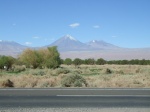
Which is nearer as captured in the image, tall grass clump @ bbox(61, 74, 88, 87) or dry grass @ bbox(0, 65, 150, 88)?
tall grass clump @ bbox(61, 74, 88, 87)

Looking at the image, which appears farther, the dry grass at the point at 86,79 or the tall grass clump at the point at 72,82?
the dry grass at the point at 86,79

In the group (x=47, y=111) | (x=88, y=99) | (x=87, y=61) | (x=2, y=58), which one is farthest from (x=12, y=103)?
(x=87, y=61)

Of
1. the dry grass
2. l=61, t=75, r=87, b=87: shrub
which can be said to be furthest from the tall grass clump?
the dry grass

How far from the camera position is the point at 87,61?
465 feet

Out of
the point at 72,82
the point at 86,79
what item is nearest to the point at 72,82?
the point at 72,82

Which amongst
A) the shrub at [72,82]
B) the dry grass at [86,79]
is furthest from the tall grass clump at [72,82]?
the dry grass at [86,79]

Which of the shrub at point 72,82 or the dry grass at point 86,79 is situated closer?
the shrub at point 72,82

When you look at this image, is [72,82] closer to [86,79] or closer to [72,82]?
[72,82]

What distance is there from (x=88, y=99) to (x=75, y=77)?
1001cm

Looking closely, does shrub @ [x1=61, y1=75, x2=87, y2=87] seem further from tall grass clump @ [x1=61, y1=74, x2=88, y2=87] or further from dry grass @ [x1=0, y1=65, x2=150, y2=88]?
dry grass @ [x1=0, y1=65, x2=150, y2=88]

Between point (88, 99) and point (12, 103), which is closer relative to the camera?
point (12, 103)

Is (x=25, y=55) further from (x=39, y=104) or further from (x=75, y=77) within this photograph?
(x=39, y=104)

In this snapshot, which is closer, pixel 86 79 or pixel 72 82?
pixel 72 82

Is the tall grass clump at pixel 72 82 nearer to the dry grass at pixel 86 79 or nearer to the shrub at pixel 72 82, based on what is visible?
the shrub at pixel 72 82
